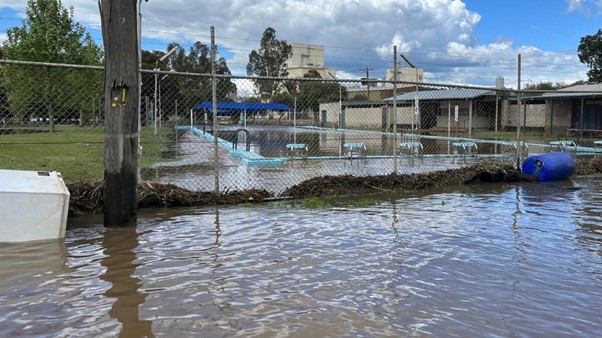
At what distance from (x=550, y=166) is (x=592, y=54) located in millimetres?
50296

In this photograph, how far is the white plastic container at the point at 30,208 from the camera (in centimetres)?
543

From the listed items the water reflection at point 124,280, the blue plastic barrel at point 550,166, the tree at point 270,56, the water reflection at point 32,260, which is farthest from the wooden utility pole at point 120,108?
the tree at point 270,56

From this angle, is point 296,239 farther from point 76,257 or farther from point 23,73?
point 23,73

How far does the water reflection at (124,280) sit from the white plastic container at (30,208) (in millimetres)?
582

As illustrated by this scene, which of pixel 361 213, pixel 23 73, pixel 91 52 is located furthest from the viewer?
pixel 91 52

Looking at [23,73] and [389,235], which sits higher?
[23,73]

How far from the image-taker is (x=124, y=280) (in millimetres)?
4535

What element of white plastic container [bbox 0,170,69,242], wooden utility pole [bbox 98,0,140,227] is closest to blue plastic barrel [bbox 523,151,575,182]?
wooden utility pole [bbox 98,0,140,227]

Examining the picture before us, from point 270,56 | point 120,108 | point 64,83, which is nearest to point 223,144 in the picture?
point 64,83

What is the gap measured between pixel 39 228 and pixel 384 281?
3747mm

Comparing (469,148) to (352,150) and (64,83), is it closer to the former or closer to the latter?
(352,150)

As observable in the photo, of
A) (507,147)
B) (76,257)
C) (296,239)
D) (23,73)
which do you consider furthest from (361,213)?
(507,147)

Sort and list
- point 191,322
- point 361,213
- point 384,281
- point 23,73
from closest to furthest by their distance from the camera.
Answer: point 191,322, point 384,281, point 361,213, point 23,73

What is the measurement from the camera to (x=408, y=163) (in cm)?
1603
